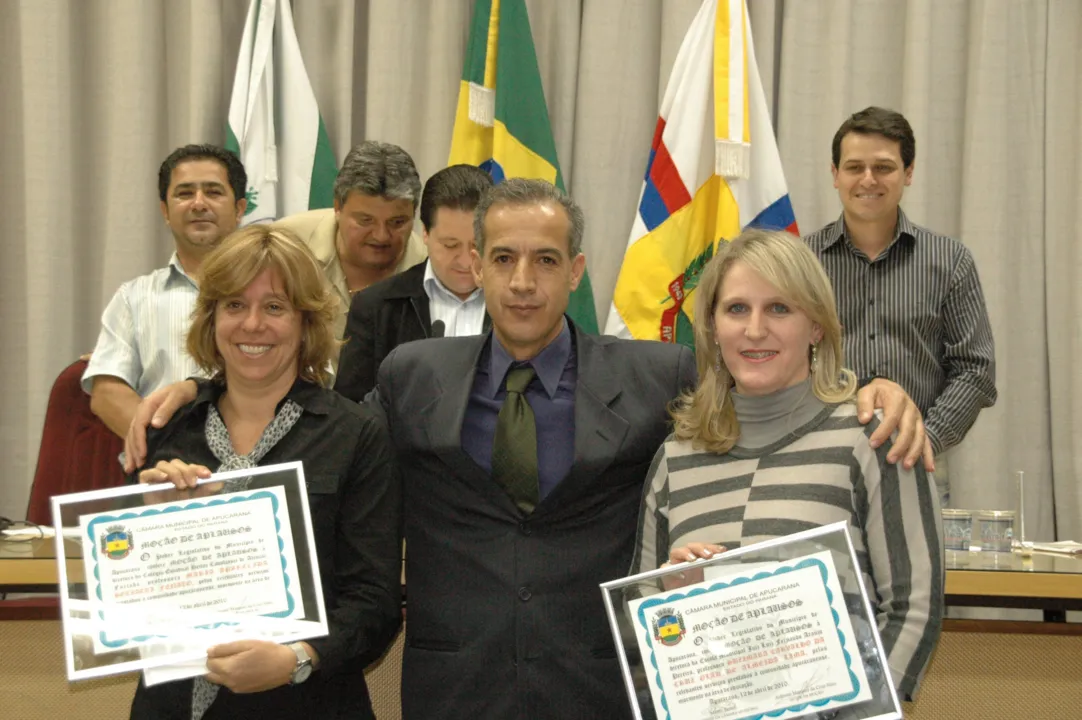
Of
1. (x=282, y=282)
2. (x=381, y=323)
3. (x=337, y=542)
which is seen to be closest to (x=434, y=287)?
(x=381, y=323)

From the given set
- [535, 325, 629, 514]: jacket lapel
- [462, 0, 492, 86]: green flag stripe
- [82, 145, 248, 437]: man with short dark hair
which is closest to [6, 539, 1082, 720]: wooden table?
[82, 145, 248, 437]: man with short dark hair

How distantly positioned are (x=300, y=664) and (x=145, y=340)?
1866mm

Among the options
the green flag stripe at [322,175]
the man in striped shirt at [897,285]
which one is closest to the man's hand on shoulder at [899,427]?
the man in striped shirt at [897,285]

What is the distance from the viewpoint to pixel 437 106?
5.40m

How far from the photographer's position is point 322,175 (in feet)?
16.9

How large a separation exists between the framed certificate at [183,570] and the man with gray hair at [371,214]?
190cm

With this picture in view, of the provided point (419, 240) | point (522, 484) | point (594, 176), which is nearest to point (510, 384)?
point (522, 484)

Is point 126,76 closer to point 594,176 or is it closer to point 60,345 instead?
Answer: point 60,345

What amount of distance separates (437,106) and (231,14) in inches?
42.6

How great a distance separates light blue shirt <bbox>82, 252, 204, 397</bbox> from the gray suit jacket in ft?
4.71

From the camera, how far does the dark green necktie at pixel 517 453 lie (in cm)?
240

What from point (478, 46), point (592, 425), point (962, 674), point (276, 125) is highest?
point (478, 46)

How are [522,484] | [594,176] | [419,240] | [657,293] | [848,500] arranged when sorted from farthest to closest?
[594,176], [657,293], [419,240], [522,484], [848,500]

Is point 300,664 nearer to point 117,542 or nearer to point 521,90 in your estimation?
point 117,542
